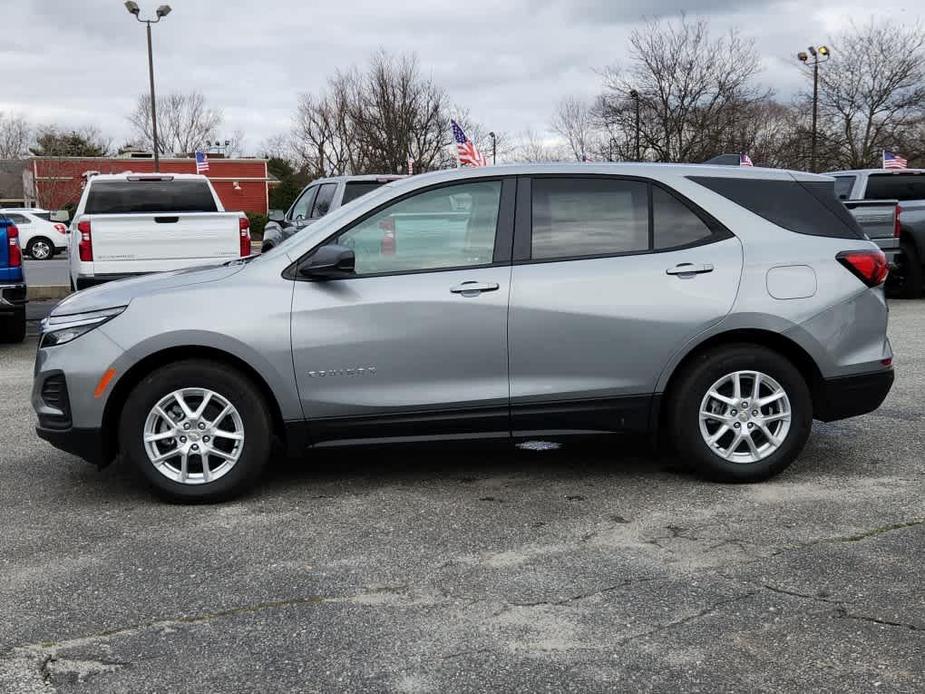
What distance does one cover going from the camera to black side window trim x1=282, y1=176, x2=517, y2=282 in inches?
196

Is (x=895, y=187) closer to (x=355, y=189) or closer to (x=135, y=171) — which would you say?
(x=355, y=189)

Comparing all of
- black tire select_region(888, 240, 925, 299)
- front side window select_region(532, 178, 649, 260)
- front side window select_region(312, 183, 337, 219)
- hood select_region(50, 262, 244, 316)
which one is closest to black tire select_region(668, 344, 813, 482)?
front side window select_region(532, 178, 649, 260)

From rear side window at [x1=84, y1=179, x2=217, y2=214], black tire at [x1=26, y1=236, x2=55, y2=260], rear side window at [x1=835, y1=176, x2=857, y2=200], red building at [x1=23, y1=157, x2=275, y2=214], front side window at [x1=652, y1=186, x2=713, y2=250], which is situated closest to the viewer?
front side window at [x1=652, y1=186, x2=713, y2=250]

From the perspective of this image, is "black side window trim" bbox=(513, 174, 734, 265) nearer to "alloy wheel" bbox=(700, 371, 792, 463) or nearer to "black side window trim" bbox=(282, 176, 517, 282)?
"black side window trim" bbox=(282, 176, 517, 282)

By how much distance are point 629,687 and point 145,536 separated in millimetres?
2468

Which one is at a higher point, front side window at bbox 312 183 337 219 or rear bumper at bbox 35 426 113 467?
front side window at bbox 312 183 337 219

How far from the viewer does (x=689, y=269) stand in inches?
201

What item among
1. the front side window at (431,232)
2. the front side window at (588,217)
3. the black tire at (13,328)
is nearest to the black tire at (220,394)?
the front side window at (431,232)

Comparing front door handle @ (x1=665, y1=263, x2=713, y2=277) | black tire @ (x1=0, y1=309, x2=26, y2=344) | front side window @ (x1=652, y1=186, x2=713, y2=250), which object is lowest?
black tire @ (x1=0, y1=309, x2=26, y2=344)

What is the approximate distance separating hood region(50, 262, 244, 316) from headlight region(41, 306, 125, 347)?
0.09 feet

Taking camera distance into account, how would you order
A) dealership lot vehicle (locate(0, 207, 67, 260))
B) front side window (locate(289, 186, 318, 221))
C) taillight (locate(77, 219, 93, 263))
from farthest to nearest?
1. dealership lot vehicle (locate(0, 207, 67, 260))
2. front side window (locate(289, 186, 318, 221))
3. taillight (locate(77, 219, 93, 263))

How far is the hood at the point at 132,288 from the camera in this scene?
4.96 meters

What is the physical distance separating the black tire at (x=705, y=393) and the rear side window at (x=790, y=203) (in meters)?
0.73

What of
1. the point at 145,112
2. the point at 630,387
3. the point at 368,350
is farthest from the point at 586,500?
the point at 145,112
